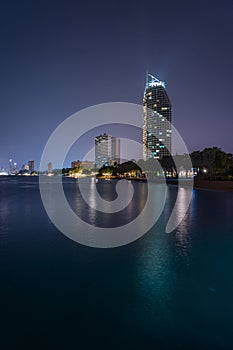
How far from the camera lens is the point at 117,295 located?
14.4 feet

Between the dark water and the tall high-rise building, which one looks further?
the tall high-rise building

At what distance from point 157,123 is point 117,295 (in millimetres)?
161916

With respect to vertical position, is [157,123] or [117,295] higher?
[157,123]

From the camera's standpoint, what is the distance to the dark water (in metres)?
3.36

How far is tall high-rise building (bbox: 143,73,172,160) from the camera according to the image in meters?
160

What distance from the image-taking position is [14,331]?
347 centimetres

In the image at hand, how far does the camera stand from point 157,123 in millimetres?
161500

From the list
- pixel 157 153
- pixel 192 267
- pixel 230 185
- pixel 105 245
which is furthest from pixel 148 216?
pixel 157 153

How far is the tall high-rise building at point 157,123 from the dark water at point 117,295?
150 meters

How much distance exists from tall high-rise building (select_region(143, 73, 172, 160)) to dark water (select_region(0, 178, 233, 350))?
150m

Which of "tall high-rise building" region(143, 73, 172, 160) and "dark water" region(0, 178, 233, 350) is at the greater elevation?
→ "tall high-rise building" region(143, 73, 172, 160)

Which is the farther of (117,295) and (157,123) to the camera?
(157,123)

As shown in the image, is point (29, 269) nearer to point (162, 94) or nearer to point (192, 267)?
point (192, 267)

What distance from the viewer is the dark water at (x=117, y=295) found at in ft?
11.0
